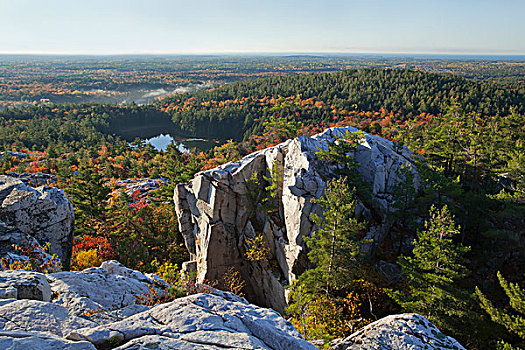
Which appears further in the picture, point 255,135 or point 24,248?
point 255,135

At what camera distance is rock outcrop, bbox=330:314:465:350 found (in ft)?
25.7

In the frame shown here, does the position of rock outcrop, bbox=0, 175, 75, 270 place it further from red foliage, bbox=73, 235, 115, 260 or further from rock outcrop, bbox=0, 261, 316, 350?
rock outcrop, bbox=0, 261, 316, 350

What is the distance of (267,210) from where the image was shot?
80.7ft

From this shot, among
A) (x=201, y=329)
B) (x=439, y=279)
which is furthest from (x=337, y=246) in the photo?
(x=201, y=329)

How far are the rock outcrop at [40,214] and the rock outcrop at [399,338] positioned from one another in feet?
56.8

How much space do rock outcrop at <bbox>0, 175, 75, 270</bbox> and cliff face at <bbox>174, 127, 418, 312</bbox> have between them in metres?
11.0

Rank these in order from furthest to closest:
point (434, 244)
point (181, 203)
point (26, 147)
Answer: point (26, 147) < point (181, 203) < point (434, 244)

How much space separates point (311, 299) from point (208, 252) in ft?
39.6

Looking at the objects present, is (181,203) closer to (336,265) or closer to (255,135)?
(336,265)

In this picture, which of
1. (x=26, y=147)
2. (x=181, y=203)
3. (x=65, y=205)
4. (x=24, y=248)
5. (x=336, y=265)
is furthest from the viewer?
(x=26, y=147)

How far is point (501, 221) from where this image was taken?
23156 millimetres

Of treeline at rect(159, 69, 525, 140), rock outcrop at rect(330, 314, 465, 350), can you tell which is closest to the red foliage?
rock outcrop at rect(330, 314, 465, 350)

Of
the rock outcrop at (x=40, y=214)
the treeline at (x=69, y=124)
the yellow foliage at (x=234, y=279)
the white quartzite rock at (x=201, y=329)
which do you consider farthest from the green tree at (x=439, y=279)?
the treeline at (x=69, y=124)

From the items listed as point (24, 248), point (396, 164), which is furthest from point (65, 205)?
point (396, 164)
